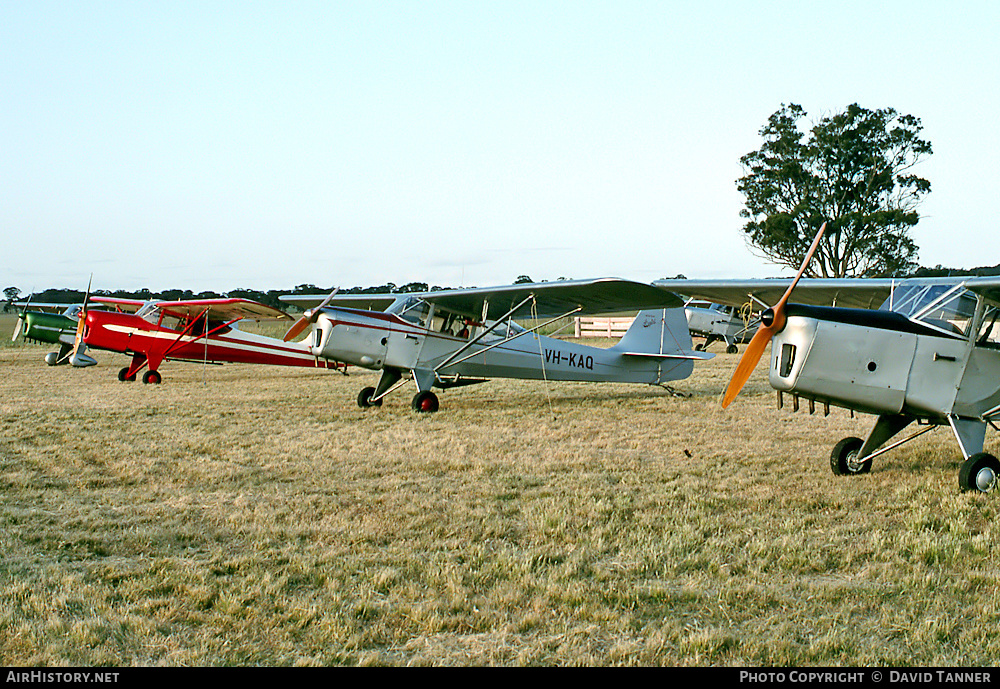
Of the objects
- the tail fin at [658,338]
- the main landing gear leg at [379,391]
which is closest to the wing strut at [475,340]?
the main landing gear leg at [379,391]

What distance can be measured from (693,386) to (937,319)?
794 centimetres

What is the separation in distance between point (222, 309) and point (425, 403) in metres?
6.22

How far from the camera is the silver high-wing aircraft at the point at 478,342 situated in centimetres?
1072

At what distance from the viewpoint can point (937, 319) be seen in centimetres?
590

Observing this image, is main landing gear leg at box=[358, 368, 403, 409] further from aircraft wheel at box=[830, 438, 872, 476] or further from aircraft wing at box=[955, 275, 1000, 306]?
aircraft wing at box=[955, 275, 1000, 306]

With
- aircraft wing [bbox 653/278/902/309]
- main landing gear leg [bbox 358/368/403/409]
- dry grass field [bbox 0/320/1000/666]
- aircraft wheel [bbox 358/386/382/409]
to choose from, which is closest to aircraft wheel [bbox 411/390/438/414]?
main landing gear leg [bbox 358/368/403/409]

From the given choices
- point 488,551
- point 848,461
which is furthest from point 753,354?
point 488,551

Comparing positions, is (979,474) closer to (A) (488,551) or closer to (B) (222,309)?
(A) (488,551)

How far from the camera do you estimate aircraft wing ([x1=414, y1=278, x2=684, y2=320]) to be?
29.4 feet

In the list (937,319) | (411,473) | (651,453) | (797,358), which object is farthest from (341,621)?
(937,319)

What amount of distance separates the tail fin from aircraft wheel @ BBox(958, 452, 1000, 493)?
6.94 m

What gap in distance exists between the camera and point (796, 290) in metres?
7.41

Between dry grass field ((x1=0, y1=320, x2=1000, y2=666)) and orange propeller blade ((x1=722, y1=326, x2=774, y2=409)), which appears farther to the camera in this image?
orange propeller blade ((x1=722, y1=326, x2=774, y2=409))

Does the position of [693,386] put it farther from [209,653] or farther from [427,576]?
[209,653]
